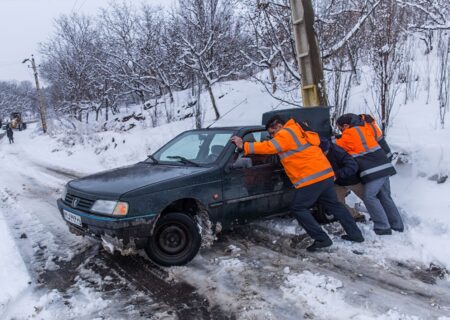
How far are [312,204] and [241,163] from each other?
97 centimetres

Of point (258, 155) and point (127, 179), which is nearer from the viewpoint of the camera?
point (127, 179)

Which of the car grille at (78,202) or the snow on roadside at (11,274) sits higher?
the car grille at (78,202)

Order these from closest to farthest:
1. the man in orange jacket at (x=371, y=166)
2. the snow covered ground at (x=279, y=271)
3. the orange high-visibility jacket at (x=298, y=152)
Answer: the snow covered ground at (x=279, y=271) < the orange high-visibility jacket at (x=298, y=152) < the man in orange jacket at (x=371, y=166)

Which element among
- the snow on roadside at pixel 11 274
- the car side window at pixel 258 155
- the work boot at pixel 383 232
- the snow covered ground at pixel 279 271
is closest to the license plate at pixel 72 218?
the snow covered ground at pixel 279 271

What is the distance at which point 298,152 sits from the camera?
439 centimetres

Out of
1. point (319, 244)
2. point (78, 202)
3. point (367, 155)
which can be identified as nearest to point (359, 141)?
point (367, 155)

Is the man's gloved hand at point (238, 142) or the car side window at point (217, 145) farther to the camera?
the car side window at point (217, 145)

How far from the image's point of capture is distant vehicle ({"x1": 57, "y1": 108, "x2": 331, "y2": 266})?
3.87 meters

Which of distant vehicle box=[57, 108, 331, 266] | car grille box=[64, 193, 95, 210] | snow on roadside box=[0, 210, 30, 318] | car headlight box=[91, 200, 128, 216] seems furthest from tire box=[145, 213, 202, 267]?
snow on roadside box=[0, 210, 30, 318]

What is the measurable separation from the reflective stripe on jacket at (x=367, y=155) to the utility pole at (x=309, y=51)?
2.59 metres

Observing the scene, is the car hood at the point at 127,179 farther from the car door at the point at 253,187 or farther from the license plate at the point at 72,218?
the car door at the point at 253,187

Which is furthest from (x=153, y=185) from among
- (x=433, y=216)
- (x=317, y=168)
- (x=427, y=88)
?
(x=427, y=88)

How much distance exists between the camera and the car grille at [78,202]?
162 inches

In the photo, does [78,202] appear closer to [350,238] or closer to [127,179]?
[127,179]
